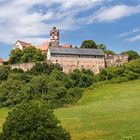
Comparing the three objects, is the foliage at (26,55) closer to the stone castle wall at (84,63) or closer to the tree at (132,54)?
the stone castle wall at (84,63)

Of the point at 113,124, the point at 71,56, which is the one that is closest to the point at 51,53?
the point at 71,56

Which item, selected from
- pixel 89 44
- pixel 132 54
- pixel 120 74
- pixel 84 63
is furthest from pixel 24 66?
pixel 132 54

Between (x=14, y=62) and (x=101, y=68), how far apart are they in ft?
77.6

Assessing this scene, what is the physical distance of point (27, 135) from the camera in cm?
3834

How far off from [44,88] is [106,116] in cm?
3003

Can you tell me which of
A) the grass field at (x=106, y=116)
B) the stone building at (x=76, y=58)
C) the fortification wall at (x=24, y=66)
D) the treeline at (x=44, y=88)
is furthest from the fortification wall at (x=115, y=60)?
the grass field at (x=106, y=116)

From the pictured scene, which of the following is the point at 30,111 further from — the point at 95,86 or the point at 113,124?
the point at 95,86

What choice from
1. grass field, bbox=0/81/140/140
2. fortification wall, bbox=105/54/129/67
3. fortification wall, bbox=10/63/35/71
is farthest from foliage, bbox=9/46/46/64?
grass field, bbox=0/81/140/140

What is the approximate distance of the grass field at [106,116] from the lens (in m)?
50.8

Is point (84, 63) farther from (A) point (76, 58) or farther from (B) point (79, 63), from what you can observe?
(A) point (76, 58)

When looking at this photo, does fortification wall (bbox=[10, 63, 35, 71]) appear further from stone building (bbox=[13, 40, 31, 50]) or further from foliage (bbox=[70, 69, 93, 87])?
stone building (bbox=[13, 40, 31, 50])

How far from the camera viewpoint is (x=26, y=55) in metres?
120

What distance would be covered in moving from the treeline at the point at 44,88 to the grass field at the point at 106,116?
3753 mm

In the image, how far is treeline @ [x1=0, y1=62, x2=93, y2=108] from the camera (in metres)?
87.6
